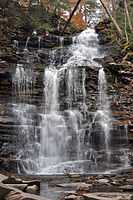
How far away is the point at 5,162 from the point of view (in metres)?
16.7

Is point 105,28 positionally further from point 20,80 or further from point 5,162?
point 5,162

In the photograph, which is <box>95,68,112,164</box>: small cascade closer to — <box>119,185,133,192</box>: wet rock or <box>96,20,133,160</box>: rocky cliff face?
<box>96,20,133,160</box>: rocky cliff face

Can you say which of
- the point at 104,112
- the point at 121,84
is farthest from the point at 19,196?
the point at 121,84

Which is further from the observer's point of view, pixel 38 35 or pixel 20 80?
pixel 38 35

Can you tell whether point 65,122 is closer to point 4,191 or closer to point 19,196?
point 4,191

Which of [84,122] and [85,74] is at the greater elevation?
[85,74]

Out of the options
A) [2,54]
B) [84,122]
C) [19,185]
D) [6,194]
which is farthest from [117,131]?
[6,194]

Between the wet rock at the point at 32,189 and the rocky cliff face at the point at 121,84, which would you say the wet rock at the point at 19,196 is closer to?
the wet rock at the point at 32,189

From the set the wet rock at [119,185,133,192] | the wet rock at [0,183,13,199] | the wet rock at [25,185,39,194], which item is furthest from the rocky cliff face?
the wet rock at [0,183,13,199]

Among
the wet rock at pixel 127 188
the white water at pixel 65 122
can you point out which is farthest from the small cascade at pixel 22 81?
the wet rock at pixel 127 188

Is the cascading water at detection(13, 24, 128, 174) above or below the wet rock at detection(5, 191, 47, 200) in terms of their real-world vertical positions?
above

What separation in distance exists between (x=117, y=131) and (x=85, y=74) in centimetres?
392

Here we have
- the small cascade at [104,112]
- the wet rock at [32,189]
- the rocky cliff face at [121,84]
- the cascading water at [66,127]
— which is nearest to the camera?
the wet rock at [32,189]

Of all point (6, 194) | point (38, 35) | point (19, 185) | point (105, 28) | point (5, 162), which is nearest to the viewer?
point (6, 194)
